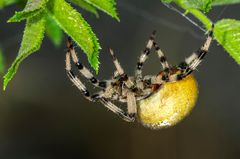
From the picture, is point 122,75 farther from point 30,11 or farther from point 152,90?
point 30,11

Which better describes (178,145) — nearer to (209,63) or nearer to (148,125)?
(209,63)

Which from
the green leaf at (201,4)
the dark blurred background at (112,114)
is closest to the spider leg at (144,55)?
the green leaf at (201,4)

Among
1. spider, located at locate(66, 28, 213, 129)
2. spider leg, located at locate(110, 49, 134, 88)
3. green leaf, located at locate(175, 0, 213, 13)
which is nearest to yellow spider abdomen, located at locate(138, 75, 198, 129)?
spider, located at locate(66, 28, 213, 129)

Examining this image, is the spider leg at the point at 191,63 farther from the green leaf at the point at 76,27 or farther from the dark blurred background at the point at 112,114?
the dark blurred background at the point at 112,114

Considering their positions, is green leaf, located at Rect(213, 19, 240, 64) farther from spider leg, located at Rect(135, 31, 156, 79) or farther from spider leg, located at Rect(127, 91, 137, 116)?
spider leg, located at Rect(127, 91, 137, 116)

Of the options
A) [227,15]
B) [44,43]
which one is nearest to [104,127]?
[44,43]

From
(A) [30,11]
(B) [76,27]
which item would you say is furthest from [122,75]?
(A) [30,11]

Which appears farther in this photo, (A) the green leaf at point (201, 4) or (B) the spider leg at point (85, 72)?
(B) the spider leg at point (85, 72)
